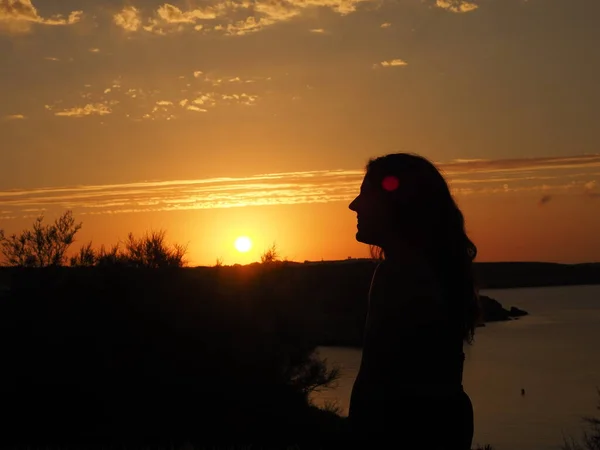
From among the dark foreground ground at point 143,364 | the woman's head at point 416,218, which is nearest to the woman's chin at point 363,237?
the woman's head at point 416,218

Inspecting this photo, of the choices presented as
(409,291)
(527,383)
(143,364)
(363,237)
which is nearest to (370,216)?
(363,237)

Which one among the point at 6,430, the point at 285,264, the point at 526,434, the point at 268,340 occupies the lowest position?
the point at 526,434

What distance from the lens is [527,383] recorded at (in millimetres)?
51094

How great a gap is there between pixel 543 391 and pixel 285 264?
25195 millimetres

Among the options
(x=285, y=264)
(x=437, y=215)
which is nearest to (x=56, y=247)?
(x=285, y=264)

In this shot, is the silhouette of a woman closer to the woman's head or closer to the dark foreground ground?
the woman's head

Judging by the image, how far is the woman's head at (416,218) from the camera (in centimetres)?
287

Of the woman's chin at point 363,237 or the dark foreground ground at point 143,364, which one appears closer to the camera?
the woman's chin at point 363,237

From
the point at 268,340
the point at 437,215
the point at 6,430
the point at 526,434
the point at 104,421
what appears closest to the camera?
the point at 437,215

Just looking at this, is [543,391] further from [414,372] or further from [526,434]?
[414,372]

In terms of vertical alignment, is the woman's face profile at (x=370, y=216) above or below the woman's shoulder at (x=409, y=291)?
above

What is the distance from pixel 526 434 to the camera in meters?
37.5

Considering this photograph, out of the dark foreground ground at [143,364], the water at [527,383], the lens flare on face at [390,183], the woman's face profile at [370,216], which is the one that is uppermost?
the lens flare on face at [390,183]

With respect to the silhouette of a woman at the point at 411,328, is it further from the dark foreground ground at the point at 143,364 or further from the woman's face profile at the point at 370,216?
the dark foreground ground at the point at 143,364
